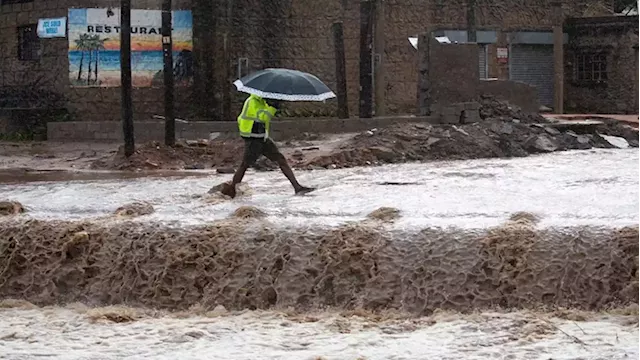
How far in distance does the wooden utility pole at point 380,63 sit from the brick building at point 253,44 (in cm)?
2

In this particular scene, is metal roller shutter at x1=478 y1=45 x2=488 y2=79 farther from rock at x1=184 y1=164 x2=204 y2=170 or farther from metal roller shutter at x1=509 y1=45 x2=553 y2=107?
rock at x1=184 y1=164 x2=204 y2=170

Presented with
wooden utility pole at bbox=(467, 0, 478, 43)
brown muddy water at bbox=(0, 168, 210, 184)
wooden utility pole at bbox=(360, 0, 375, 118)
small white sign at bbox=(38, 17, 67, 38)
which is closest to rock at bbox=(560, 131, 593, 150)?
wooden utility pole at bbox=(360, 0, 375, 118)

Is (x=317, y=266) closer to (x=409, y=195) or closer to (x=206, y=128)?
(x=409, y=195)

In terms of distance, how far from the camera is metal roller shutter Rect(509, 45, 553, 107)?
2633 centimetres

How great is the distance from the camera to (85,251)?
9.19 metres

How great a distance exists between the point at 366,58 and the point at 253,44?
4088 mm

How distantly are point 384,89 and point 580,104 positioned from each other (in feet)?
24.2

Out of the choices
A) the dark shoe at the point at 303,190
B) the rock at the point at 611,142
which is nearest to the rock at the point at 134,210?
the dark shoe at the point at 303,190

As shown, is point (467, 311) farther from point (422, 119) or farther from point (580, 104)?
point (580, 104)

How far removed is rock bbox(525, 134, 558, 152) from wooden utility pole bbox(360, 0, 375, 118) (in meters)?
3.60

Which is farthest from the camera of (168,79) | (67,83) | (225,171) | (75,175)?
(67,83)

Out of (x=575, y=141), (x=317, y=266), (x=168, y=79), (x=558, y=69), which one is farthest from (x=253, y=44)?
(x=317, y=266)

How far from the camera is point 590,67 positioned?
27.6 metres

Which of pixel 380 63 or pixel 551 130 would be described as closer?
pixel 551 130
